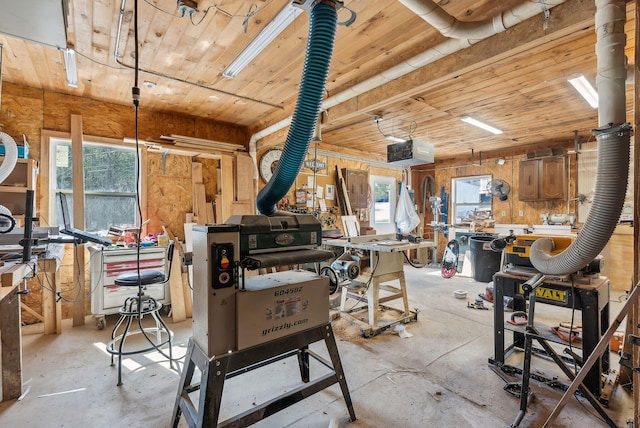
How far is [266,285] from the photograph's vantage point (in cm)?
155

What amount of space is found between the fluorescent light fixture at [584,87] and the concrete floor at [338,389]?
2.66 m

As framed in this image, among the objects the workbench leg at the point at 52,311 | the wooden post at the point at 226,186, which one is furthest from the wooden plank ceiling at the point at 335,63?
the workbench leg at the point at 52,311

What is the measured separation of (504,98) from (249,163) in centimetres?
358

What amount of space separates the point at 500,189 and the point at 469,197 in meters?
0.89

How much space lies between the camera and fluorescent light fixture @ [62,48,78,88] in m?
2.57

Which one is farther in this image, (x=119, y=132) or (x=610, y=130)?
(x=119, y=132)

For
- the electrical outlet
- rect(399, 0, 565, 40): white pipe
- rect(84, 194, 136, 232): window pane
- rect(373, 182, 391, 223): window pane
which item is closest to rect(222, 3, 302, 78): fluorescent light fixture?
the electrical outlet

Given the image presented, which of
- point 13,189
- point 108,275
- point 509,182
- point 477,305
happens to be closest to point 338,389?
point 477,305

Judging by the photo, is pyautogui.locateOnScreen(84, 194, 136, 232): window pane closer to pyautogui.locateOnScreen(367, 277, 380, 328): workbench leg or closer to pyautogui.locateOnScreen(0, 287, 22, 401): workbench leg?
pyautogui.locateOnScreen(0, 287, 22, 401): workbench leg

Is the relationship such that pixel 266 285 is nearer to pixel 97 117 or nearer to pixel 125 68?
pixel 125 68

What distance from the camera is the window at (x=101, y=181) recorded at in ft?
11.8

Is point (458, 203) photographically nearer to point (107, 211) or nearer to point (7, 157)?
point (107, 211)

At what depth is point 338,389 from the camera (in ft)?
7.12

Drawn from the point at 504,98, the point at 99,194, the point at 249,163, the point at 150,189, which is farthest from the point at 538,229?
the point at 99,194
